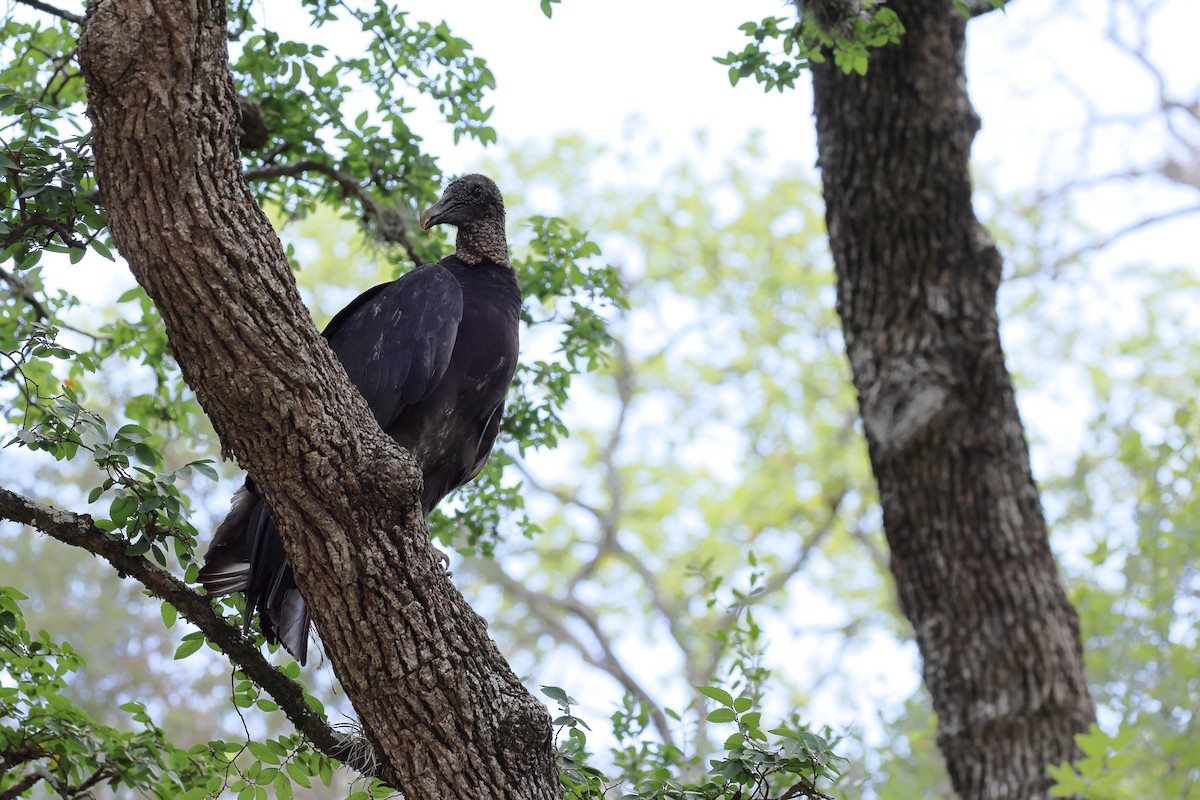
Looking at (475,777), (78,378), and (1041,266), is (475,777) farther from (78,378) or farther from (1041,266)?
(1041,266)

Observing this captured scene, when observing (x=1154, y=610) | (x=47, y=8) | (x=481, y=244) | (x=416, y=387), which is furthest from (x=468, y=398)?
(x=1154, y=610)

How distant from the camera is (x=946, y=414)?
149 inches

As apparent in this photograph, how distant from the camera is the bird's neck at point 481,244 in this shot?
124 inches

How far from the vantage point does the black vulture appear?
2.43 meters

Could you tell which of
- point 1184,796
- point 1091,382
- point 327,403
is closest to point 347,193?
point 327,403

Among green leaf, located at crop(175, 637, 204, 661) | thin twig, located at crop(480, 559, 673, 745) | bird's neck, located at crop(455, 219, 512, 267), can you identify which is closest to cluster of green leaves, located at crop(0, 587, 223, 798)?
green leaf, located at crop(175, 637, 204, 661)

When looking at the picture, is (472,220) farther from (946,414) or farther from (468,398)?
(946,414)

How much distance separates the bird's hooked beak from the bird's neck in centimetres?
6

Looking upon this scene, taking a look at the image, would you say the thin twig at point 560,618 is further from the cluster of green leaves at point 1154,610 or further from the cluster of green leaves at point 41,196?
the cluster of green leaves at point 41,196

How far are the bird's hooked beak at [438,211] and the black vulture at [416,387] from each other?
194 mm

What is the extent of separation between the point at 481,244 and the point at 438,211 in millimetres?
166

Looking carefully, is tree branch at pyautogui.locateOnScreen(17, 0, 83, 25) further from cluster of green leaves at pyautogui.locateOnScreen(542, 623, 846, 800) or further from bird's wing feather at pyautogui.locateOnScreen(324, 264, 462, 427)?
cluster of green leaves at pyautogui.locateOnScreen(542, 623, 846, 800)

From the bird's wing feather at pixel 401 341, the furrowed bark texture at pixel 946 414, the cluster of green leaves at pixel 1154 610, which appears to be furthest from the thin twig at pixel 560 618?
the bird's wing feather at pixel 401 341

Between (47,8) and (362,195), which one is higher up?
(47,8)
